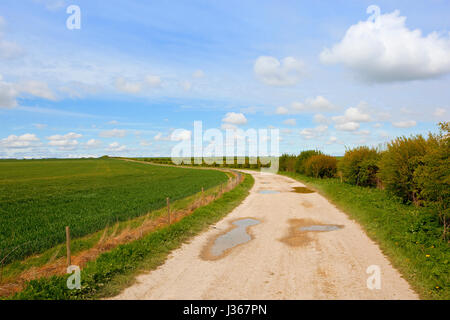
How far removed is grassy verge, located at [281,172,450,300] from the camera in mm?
5656

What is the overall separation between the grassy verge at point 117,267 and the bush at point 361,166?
17789 millimetres

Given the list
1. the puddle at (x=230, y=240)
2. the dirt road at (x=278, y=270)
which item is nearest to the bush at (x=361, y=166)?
the dirt road at (x=278, y=270)

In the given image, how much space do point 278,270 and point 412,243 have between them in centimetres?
447

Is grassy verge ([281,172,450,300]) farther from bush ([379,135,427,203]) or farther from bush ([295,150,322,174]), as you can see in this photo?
bush ([295,150,322,174])

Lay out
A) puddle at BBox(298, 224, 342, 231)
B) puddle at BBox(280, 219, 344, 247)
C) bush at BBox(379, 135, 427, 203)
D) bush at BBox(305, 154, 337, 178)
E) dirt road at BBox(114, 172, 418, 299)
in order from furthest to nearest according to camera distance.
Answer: bush at BBox(305, 154, 337, 178) → bush at BBox(379, 135, 427, 203) → puddle at BBox(298, 224, 342, 231) → puddle at BBox(280, 219, 344, 247) → dirt road at BBox(114, 172, 418, 299)

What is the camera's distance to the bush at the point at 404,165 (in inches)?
561

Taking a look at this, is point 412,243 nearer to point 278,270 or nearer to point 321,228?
point 321,228

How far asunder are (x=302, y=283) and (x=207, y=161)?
108m

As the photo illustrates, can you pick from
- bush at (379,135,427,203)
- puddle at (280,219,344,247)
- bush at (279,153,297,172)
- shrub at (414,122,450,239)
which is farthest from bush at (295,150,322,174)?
shrub at (414,122,450,239)

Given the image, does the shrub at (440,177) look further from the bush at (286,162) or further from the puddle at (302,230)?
the bush at (286,162)

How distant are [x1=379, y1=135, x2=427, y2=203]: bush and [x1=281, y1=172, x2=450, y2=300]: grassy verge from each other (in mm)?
1464
